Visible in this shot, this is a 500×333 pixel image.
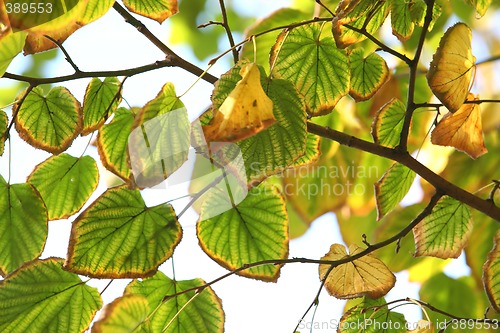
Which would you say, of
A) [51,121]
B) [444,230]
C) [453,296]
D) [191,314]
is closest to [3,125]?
[51,121]

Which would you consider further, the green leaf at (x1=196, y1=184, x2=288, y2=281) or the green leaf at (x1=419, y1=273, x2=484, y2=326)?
the green leaf at (x1=419, y1=273, x2=484, y2=326)

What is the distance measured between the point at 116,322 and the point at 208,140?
0.26 feet

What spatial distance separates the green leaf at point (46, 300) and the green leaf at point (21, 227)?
0.01 metres

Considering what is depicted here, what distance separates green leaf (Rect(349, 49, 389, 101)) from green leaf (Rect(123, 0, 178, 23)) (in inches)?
4.2

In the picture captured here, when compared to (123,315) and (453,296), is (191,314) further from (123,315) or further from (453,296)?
(453,296)

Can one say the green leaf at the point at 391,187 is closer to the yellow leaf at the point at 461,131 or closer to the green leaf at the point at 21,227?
the yellow leaf at the point at 461,131

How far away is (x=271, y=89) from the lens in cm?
26

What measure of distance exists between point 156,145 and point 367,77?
0.43ft

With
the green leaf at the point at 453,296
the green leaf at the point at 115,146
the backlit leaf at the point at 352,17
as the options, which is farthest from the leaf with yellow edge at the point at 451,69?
the green leaf at the point at 453,296

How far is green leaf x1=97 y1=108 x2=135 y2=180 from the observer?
292mm

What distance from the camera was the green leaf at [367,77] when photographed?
330 millimetres

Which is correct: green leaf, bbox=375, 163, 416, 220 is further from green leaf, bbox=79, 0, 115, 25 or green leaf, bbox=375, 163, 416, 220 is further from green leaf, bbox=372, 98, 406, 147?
green leaf, bbox=79, 0, 115, 25

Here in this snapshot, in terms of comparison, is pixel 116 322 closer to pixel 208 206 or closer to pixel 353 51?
pixel 208 206

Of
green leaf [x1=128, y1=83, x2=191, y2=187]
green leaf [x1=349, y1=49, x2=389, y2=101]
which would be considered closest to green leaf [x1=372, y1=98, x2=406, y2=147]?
green leaf [x1=349, y1=49, x2=389, y2=101]
